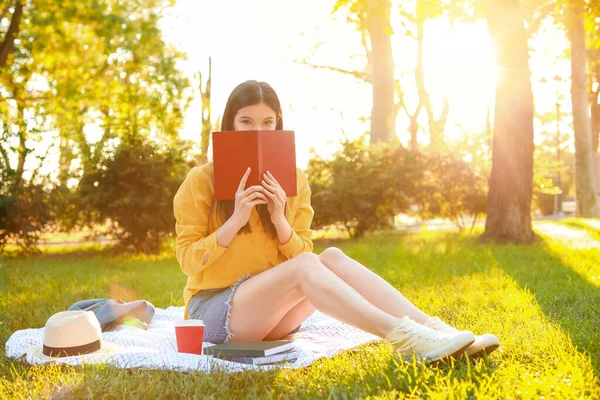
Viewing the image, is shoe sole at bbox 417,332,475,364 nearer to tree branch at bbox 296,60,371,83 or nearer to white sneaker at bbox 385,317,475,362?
white sneaker at bbox 385,317,475,362

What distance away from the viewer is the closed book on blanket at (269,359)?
3078 millimetres

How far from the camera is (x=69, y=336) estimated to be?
128 inches

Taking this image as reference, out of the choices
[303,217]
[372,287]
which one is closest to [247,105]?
Result: [303,217]

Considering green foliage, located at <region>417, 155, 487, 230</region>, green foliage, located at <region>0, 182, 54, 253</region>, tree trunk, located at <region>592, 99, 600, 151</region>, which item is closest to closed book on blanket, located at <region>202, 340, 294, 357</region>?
green foliage, located at <region>0, 182, 54, 253</region>

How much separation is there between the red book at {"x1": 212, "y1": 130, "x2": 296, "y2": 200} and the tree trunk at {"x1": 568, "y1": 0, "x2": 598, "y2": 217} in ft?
43.0

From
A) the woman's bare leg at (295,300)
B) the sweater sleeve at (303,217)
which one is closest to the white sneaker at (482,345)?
the woman's bare leg at (295,300)

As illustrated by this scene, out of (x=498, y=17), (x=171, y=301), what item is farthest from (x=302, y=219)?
(x=498, y=17)

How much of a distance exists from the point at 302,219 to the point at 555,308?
1865 millimetres

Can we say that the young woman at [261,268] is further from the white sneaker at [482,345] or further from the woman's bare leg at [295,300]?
the white sneaker at [482,345]

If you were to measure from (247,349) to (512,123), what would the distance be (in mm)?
6838

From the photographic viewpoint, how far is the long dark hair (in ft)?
10.9

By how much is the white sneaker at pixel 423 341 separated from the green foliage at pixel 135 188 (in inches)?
288

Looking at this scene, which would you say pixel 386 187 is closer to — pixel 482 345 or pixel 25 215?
pixel 25 215

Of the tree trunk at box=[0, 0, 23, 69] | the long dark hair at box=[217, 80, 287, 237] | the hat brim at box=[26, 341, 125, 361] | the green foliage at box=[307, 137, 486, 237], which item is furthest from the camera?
the tree trunk at box=[0, 0, 23, 69]
